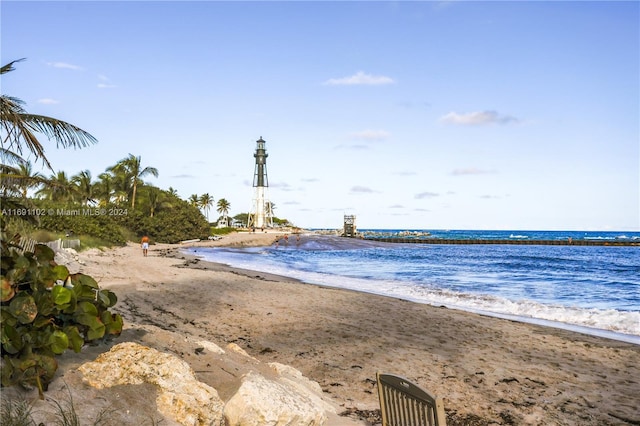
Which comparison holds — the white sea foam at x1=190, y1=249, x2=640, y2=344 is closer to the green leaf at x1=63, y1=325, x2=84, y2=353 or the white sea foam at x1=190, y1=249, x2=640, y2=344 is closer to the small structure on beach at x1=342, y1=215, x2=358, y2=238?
the green leaf at x1=63, y1=325, x2=84, y2=353

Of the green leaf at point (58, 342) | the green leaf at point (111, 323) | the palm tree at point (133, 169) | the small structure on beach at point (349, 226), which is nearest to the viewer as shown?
the green leaf at point (58, 342)

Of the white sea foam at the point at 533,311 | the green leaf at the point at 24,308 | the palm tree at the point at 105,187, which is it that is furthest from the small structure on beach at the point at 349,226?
the green leaf at the point at 24,308

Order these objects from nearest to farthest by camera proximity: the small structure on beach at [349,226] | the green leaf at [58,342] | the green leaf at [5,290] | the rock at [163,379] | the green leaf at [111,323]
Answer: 1. the green leaf at [5,290]
2. the green leaf at [58,342]
3. the rock at [163,379]
4. the green leaf at [111,323]
5. the small structure on beach at [349,226]

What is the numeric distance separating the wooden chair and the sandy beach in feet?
4.95

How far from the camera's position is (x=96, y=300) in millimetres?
4367

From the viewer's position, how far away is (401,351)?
31.6 feet

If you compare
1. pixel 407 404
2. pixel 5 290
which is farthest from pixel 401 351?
pixel 5 290

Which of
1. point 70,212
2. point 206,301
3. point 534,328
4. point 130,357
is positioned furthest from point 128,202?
point 130,357

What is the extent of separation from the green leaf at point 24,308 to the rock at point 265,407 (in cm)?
180

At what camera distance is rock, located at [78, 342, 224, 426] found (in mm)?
4074

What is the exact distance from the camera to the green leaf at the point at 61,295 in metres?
3.84

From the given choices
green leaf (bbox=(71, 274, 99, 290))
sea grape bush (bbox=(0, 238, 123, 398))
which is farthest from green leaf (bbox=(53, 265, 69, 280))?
green leaf (bbox=(71, 274, 99, 290))

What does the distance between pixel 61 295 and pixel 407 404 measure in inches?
116

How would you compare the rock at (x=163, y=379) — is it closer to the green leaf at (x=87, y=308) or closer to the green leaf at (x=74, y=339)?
the green leaf at (x=74, y=339)
